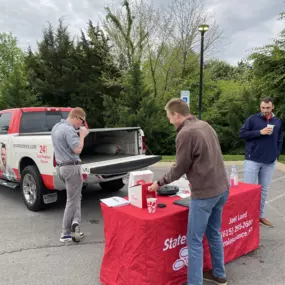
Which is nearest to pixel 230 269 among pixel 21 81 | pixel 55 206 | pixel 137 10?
pixel 55 206

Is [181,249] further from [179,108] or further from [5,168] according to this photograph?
[5,168]

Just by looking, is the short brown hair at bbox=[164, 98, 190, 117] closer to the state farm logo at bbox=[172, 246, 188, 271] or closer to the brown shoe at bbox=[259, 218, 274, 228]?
the state farm logo at bbox=[172, 246, 188, 271]

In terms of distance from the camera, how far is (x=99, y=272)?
338 cm

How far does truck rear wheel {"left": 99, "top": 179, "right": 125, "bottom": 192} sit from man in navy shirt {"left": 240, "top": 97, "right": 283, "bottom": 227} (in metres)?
3.09

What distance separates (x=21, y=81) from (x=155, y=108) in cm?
1013

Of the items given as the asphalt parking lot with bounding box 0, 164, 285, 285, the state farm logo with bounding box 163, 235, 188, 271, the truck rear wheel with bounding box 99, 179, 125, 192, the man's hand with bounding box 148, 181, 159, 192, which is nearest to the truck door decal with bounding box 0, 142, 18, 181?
the asphalt parking lot with bounding box 0, 164, 285, 285

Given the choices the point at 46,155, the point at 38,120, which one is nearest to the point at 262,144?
the point at 46,155

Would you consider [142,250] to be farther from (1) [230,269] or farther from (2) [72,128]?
(2) [72,128]

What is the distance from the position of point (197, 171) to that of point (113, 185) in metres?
4.48

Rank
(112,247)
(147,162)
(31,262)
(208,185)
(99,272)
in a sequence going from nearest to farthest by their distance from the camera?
(208,185), (112,247), (99,272), (31,262), (147,162)

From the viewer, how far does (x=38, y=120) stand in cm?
632

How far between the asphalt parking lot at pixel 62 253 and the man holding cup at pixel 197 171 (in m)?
0.83

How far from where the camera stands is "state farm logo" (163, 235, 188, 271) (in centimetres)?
285

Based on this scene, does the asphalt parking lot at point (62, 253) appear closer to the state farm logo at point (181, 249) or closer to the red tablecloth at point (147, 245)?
the red tablecloth at point (147, 245)
